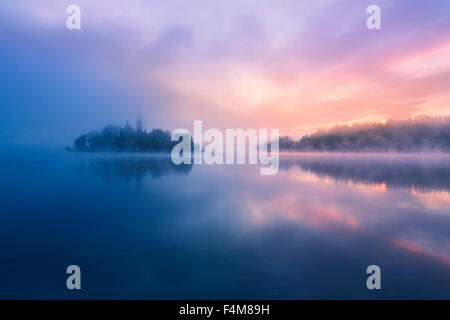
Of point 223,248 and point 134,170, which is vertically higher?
point 134,170

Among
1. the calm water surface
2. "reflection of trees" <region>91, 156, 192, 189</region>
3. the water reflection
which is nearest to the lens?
the calm water surface

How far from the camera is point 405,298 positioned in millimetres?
3268

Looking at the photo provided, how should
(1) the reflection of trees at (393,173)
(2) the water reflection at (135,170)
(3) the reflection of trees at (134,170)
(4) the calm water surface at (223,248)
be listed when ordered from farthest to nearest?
(3) the reflection of trees at (134,170)
(2) the water reflection at (135,170)
(1) the reflection of trees at (393,173)
(4) the calm water surface at (223,248)

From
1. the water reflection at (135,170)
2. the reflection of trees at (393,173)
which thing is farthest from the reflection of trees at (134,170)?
the reflection of trees at (393,173)

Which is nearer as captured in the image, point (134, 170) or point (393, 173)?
point (393, 173)

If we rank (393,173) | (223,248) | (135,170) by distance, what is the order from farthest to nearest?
1. (135,170)
2. (393,173)
3. (223,248)

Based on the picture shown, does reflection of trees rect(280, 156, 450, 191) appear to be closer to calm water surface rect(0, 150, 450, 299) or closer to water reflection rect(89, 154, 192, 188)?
calm water surface rect(0, 150, 450, 299)

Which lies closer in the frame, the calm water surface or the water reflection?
the calm water surface

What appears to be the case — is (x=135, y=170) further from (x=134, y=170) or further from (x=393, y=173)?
(x=393, y=173)

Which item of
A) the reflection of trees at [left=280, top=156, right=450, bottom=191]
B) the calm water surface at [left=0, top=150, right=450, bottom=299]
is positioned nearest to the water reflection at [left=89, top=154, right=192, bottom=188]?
the calm water surface at [left=0, top=150, right=450, bottom=299]

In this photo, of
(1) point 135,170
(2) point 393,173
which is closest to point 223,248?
(1) point 135,170

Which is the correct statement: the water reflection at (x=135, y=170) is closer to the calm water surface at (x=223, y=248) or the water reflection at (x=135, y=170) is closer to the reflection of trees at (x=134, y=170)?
the reflection of trees at (x=134, y=170)

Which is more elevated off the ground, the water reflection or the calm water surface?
the water reflection
